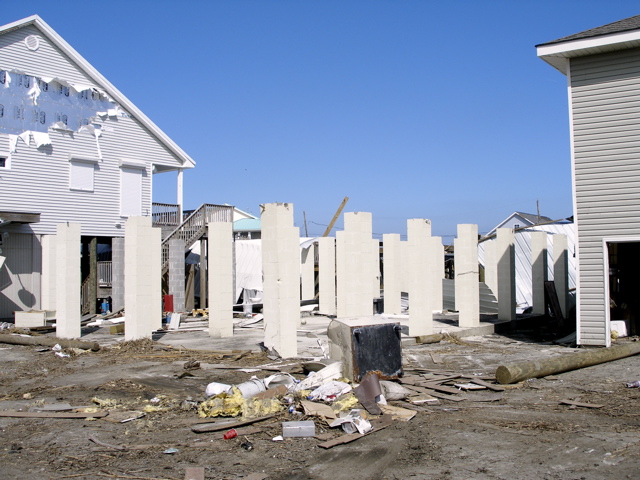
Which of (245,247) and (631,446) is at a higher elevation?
(245,247)

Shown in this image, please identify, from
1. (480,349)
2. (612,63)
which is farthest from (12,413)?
(612,63)

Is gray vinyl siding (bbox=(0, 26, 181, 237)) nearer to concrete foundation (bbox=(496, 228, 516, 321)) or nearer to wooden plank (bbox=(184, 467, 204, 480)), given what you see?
concrete foundation (bbox=(496, 228, 516, 321))

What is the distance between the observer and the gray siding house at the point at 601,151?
44.4ft

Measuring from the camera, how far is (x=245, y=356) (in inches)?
493

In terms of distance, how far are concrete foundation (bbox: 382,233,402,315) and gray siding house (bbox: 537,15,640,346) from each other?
8.03 metres

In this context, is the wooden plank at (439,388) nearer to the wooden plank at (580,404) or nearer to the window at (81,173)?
the wooden plank at (580,404)

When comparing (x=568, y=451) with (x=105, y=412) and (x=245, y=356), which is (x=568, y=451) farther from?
(x=245, y=356)

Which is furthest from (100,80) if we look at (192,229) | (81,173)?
(192,229)

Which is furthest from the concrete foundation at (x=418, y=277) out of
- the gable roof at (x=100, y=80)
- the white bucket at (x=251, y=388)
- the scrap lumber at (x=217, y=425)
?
the gable roof at (x=100, y=80)

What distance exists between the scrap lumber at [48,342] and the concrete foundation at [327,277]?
9.76 metres

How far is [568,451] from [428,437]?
1444 mm

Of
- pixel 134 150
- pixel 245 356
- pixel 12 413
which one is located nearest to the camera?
pixel 12 413

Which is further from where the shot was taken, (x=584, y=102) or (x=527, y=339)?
(x=527, y=339)

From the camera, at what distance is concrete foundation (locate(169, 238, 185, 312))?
23.1 meters
